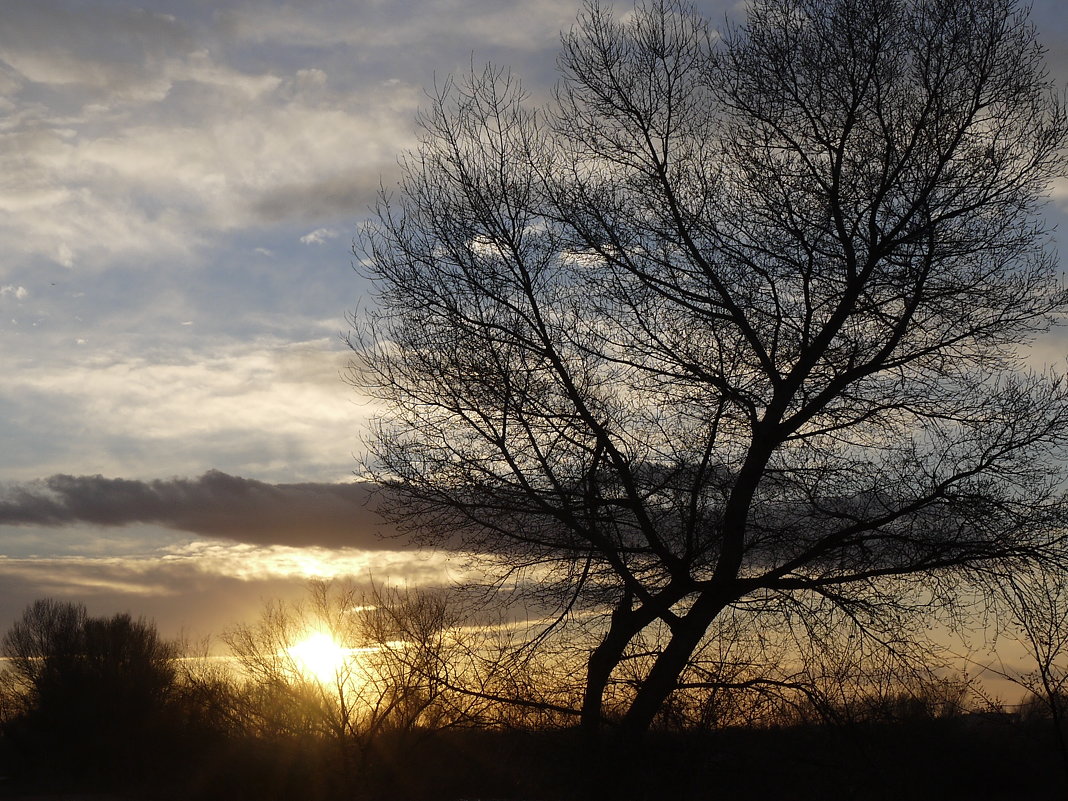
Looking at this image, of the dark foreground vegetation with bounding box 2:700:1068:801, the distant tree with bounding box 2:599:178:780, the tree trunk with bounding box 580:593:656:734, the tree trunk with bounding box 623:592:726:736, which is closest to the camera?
the tree trunk with bounding box 623:592:726:736

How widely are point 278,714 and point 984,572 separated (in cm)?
3233

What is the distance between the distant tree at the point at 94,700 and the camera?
51.5 m

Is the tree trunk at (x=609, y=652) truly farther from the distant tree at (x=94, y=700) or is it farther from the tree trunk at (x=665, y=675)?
the distant tree at (x=94, y=700)

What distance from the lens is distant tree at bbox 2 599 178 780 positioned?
2026 inches

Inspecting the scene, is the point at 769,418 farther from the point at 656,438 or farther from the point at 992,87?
the point at 992,87

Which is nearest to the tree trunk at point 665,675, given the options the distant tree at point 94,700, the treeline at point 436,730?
the treeline at point 436,730

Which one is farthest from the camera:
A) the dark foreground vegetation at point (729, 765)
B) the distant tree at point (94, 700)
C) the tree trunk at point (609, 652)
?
the distant tree at point (94, 700)

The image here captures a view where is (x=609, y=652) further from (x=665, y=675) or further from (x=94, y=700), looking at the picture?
(x=94, y=700)

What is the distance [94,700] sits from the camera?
51.4 metres

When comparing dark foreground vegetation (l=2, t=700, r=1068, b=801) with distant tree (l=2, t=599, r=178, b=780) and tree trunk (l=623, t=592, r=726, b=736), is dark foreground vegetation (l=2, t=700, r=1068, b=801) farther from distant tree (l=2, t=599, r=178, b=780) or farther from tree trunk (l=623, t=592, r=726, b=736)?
distant tree (l=2, t=599, r=178, b=780)

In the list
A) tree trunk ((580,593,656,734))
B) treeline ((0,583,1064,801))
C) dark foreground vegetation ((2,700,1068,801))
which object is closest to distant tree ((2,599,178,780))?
treeline ((0,583,1064,801))

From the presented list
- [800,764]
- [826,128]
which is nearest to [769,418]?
[826,128]

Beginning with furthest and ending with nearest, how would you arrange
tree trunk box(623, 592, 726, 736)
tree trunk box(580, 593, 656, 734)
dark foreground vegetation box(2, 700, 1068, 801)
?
tree trunk box(580, 593, 656, 734) < dark foreground vegetation box(2, 700, 1068, 801) < tree trunk box(623, 592, 726, 736)

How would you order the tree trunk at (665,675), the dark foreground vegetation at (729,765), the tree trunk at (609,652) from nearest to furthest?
the tree trunk at (665,675) < the dark foreground vegetation at (729,765) < the tree trunk at (609,652)
